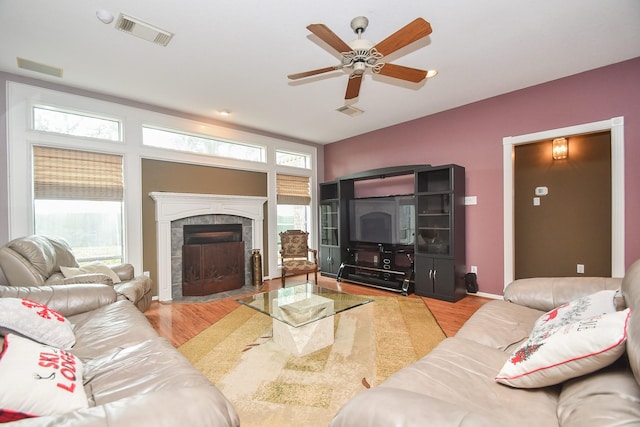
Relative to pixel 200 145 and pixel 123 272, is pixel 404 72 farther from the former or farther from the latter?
pixel 123 272

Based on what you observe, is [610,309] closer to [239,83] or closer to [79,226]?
[239,83]

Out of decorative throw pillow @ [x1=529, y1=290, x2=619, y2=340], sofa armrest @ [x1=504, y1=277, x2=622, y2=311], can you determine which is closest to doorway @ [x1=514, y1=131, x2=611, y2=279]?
sofa armrest @ [x1=504, y1=277, x2=622, y2=311]

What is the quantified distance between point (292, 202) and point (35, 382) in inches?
191

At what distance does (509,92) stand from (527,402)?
13.0 ft

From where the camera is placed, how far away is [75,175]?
3521mm

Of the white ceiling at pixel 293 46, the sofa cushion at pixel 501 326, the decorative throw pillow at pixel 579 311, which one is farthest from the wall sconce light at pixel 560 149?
the decorative throw pillow at pixel 579 311

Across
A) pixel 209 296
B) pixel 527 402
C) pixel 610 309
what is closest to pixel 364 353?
pixel 527 402

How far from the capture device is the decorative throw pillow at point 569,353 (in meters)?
0.94

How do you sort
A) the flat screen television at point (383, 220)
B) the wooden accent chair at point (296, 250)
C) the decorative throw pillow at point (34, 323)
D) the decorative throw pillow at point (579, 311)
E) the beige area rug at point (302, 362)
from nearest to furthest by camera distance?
the decorative throw pillow at point (579, 311)
the decorative throw pillow at point (34, 323)
the beige area rug at point (302, 362)
the flat screen television at point (383, 220)
the wooden accent chair at point (296, 250)

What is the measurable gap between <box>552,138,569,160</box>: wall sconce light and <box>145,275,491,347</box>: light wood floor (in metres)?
2.37

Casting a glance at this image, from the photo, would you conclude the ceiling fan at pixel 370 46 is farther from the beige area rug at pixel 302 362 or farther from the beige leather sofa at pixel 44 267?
the beige leather sofa at pixel 44 267

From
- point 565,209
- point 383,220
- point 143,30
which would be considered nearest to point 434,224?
point 383,220

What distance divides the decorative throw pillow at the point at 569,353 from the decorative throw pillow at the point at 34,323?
2237 mm

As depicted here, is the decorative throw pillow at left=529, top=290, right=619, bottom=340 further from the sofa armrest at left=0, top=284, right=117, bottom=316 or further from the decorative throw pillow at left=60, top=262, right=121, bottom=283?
the decorative throw pillow at left=60, top=262, right=121, bottom=283
